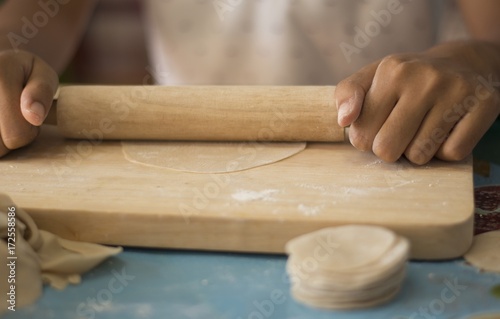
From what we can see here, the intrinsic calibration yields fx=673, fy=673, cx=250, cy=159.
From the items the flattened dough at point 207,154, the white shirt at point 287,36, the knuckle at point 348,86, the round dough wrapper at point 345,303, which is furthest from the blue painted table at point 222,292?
the white shirt at point 287,36

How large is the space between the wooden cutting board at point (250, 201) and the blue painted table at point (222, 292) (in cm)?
3

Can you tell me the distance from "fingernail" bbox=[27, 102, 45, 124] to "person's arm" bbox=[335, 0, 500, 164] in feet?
1.71

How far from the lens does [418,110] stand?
1078 mm

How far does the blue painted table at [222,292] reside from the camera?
784mm

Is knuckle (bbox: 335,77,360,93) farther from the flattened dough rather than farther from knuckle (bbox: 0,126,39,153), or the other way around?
knuckle (bbox: 0,126,39,153)

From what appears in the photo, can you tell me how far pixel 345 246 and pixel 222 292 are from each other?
0.53 ft

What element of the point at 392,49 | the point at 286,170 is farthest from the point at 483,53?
the point at 392,49

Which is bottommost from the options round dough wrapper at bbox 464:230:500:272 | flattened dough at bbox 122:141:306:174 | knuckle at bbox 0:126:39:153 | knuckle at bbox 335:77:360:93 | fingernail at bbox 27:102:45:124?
knuckle at bbox 0:126:39:153

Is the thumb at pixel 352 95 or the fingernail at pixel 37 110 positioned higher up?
the thumb at pixel 352 95

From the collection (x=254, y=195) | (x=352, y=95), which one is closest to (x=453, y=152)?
(x=352, y=95)

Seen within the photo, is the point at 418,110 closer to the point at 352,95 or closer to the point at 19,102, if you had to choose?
the point at 352,95

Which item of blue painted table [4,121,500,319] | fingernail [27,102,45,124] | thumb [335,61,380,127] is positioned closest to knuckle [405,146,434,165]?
thumb [335,61,380,127]

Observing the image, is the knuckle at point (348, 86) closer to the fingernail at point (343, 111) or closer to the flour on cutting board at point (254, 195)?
the fingernail at point (343, 111)

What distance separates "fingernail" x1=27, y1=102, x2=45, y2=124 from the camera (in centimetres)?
119
